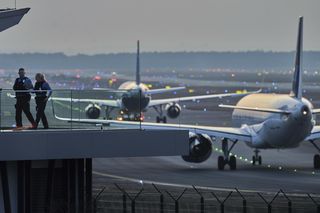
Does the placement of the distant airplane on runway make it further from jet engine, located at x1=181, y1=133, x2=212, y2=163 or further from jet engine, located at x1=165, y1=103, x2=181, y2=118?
jet engine, located at x1=165, y1=103, x2=181, y2=118

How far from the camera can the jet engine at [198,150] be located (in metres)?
65.9

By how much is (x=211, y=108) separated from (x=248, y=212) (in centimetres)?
11578

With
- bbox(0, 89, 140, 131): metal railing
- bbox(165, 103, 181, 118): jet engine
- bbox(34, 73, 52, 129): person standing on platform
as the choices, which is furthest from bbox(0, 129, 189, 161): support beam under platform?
bbox(165, 103, 181, 118): jet engine

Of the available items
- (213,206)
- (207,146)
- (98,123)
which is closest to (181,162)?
(207,146)

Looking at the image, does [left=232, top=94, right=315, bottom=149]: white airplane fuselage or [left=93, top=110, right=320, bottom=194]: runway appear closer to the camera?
[left=93, top=110, right=320, bottom=194]: runway

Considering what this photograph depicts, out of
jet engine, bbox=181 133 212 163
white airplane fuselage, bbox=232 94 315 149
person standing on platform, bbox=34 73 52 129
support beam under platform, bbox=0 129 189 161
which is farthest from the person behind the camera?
jet engine, bbox=181 133 212 163

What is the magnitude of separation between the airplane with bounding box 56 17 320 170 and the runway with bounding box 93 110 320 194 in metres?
1.10

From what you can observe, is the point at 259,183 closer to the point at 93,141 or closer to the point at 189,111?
the point at 93,141

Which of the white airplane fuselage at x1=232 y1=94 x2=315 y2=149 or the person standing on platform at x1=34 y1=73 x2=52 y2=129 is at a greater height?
the person standing on platform at x1=34 y1=73 x2=52 y2=129

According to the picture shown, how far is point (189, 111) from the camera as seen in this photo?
475 ft

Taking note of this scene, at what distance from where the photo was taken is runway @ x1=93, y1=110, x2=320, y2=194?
5681 cm

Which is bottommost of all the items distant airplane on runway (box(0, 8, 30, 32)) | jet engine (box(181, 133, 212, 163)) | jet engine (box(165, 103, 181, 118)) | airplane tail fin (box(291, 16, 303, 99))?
jet engine (box(165, 103, 181, 118))

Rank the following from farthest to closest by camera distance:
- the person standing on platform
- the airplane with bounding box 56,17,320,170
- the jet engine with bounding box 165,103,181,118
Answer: the jet engine with bounding box 165,103,181,118
the airplane with bounding box 56,17,320,170
the person standing on platform

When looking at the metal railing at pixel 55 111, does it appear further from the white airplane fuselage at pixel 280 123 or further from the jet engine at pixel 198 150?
the jet engine at pixel 198 150
